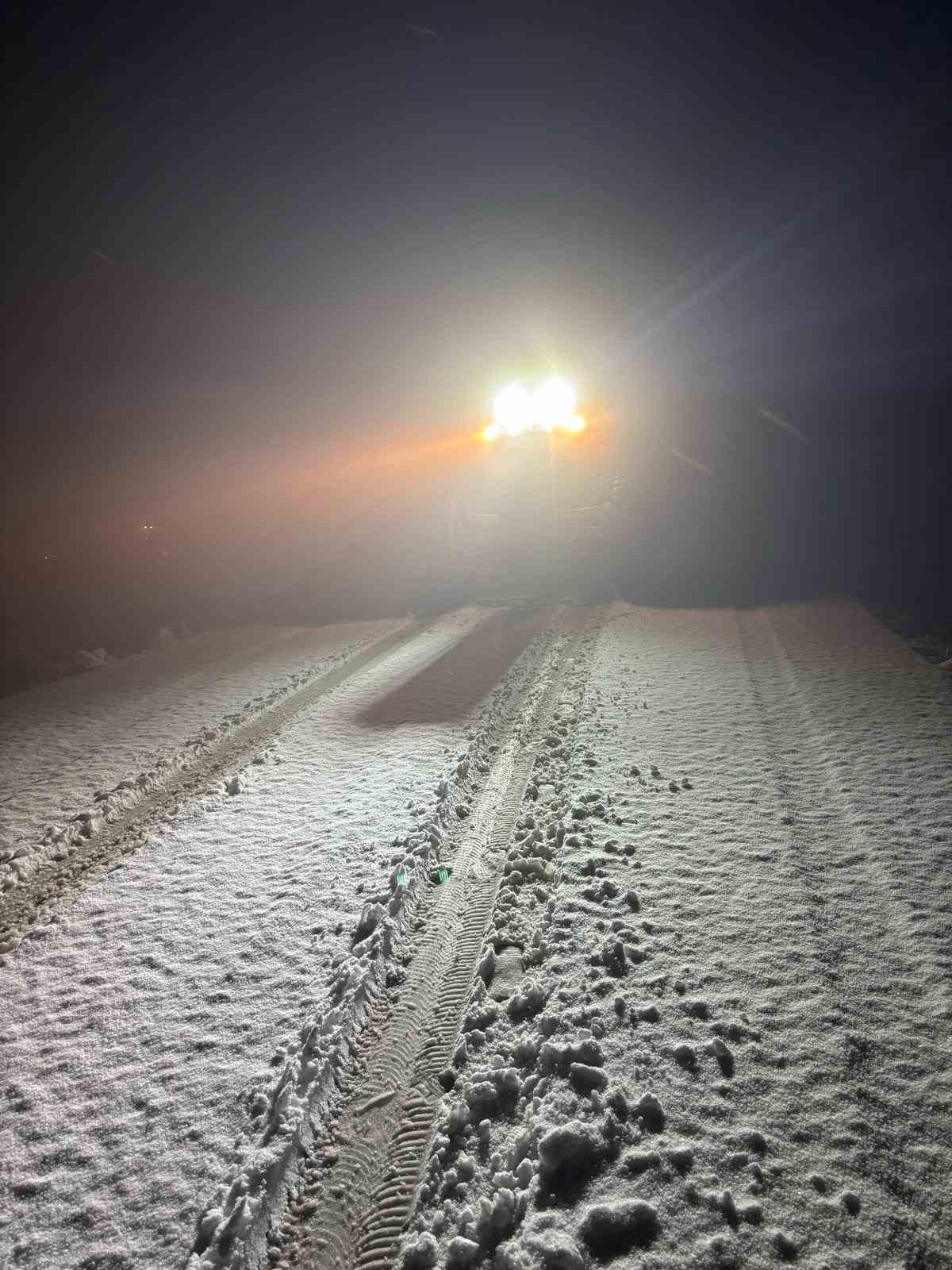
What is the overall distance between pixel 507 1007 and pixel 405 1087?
2.02 feet

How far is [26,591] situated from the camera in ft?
75.2

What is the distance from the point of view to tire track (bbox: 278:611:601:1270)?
6.91 feet

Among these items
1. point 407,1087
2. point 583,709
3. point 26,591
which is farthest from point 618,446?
point 407,1087

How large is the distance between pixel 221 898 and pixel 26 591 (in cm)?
2569

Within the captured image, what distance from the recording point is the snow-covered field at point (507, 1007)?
2084mm

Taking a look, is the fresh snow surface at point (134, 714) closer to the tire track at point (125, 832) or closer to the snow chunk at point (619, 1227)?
the tire track at point (125, 832)

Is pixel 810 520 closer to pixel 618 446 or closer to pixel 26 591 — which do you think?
pixel 618 446

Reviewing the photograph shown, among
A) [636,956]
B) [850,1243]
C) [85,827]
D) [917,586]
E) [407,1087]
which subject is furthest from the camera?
[917,586]

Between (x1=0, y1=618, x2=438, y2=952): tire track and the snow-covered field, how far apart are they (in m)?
0.13

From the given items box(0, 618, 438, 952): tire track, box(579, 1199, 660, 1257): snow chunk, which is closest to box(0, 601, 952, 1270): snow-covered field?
box(579, 1199, 660, 1257): snow chunk

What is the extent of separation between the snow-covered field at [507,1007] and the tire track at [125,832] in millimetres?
129

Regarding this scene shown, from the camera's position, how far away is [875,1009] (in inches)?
108

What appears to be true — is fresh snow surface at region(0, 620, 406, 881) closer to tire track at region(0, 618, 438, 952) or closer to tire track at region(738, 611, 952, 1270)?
tire track at region(0, 618, 438, 952)

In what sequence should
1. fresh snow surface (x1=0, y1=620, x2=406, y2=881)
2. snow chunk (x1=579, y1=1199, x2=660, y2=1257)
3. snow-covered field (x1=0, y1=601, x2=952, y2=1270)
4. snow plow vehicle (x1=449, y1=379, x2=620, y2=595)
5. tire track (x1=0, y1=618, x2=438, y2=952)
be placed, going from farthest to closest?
snow plow vehicle (x1=449, y1=379, x2=620, y2=595) < fresh snow surface (x1=0, y1=620, x2=406, y2=881) < tire track (x1=0, y1=618, x2=438, y2=952) < snow-covered field (x1=0, y1=601, x2=952, y2=1270) < snow chunk (x1=579, y1=1199, x2=660, y2=1257)
